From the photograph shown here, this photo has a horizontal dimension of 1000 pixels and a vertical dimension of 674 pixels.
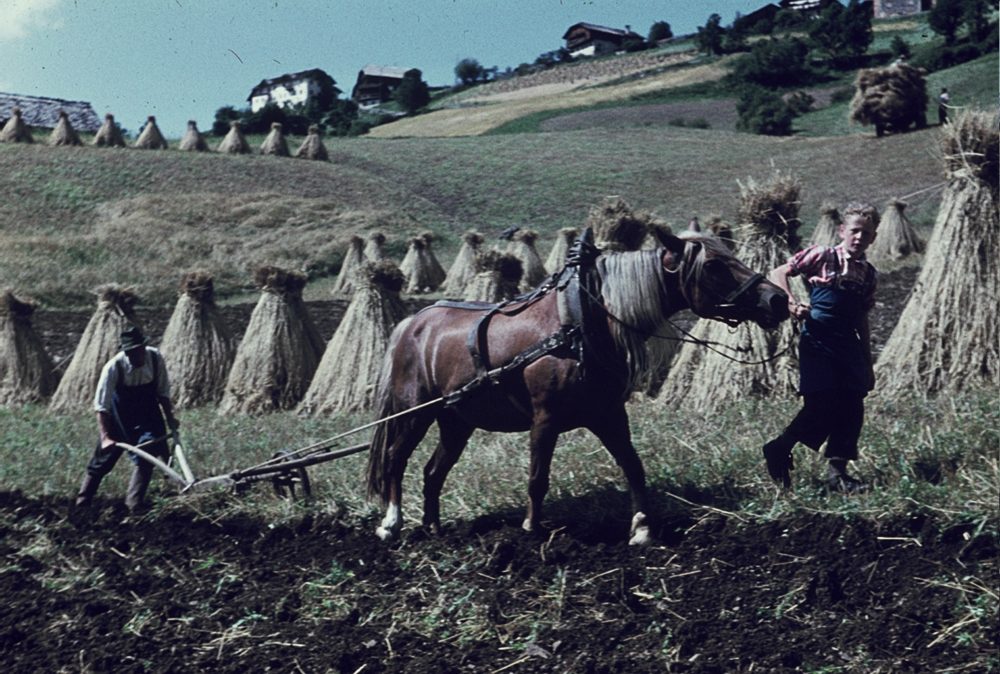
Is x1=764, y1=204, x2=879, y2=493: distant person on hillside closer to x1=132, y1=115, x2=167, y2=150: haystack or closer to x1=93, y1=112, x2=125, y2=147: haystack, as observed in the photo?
x1=93, y1=112, x2=125, y2=147: haystack

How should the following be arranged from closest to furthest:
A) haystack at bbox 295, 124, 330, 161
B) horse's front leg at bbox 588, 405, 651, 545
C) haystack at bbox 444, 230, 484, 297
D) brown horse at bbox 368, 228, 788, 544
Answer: brown horse at bbox 368, 228, 788, 544 < horse's front leg at bbox 588, 405, 651, 545 < haystack at bbox 444, 230, 484, 297 < haystack at bbox 295, 124, 330, 161

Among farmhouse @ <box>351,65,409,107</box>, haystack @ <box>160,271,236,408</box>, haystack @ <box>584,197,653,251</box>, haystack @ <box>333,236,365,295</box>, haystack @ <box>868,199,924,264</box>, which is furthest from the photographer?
farmhouse @ <box>351,65,409,107</box>

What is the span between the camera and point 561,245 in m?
19.1

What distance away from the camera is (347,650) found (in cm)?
525

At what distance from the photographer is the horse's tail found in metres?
6.62

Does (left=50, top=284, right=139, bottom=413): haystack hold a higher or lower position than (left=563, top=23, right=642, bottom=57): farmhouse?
lower

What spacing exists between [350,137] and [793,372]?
121ft

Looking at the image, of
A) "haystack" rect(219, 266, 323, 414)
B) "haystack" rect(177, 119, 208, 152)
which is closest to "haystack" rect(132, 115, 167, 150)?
"haystack" rect(177, 119, 208, 152)

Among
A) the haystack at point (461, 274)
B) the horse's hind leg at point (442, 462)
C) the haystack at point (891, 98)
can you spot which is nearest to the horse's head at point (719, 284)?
the horse's hind leg at point (442, 462)

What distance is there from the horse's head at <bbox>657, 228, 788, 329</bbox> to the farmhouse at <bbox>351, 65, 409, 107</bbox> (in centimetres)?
4385

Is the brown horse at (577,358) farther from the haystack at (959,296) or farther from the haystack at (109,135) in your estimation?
the haystack at (109,135)

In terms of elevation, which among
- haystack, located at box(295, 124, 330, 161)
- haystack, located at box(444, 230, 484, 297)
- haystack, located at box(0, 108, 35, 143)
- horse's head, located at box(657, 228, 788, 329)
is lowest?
haystack, located at box(444, 230, 484, 297)

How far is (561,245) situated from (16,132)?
25.0 metres

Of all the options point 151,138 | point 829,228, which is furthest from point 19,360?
point 151,138
